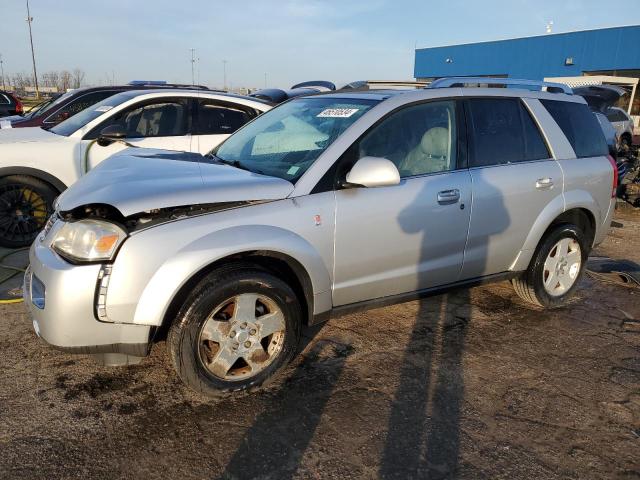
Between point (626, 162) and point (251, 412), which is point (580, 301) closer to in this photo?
point (251, 412)

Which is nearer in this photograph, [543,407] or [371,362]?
[543,407]

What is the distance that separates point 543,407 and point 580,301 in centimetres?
208

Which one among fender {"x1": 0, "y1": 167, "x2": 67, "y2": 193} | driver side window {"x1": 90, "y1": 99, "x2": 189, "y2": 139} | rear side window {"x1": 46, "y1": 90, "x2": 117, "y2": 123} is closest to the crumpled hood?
fender {"x1": 0, "y1": 167, "x2": 67, "y2": 193}

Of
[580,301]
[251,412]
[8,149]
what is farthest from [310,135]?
[8,149]

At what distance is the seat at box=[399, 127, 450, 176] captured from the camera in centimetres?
348

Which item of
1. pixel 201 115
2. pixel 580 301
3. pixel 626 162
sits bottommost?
pixel 580 301

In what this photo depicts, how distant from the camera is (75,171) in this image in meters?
5.56

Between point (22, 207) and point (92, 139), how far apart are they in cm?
103

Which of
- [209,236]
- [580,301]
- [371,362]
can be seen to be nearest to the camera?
[209,236]

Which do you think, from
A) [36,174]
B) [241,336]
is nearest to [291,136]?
[241,336]

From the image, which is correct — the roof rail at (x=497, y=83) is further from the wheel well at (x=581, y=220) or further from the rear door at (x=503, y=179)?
the wheel well at (x=581, y=220)

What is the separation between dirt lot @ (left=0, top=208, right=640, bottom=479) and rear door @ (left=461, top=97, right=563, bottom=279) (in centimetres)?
65

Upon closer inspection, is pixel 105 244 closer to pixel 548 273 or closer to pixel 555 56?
pixel 548 273

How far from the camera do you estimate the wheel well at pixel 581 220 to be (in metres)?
4.33
